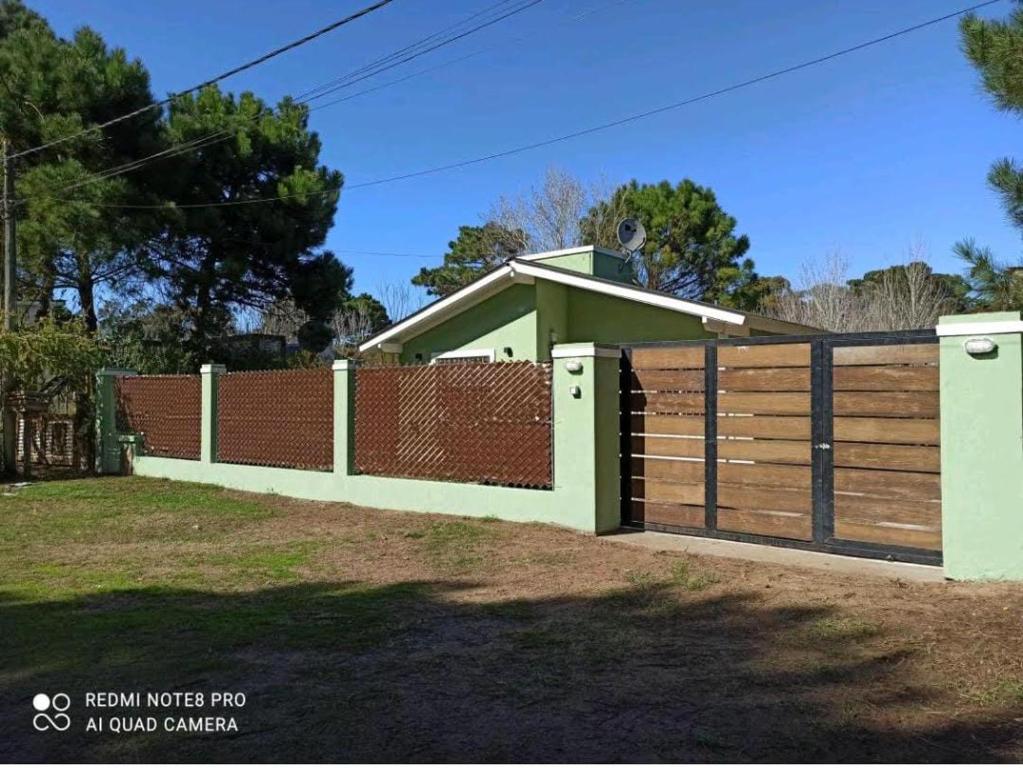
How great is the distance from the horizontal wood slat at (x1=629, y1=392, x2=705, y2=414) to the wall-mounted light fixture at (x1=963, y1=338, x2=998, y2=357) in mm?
2489

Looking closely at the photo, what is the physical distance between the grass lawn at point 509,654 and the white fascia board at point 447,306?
6498 millimetres

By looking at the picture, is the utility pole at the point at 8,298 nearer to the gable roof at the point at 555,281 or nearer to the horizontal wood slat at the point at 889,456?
the gable roof at the point at 555,281

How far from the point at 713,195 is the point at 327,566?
29.1 m

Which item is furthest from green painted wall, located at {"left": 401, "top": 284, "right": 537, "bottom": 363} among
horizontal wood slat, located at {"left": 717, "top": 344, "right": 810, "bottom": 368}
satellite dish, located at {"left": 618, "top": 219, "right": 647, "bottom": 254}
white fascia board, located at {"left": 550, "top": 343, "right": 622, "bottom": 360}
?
horizontal wood slat, located at {"left": 717, "top": 344, "right": 810, "bottom": 368}

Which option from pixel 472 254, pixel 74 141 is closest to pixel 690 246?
pixel 472 254

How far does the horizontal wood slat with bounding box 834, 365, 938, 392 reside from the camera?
6.39 meters

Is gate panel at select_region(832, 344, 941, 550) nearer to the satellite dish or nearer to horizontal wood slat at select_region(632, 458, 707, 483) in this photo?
horizontal wood slat at select_region(632, 458, 707, 483)

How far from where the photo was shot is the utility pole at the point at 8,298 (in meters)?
14.6

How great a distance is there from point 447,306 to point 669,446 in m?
7.06

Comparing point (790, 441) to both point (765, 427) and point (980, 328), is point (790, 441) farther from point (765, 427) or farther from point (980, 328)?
point (980, 328)

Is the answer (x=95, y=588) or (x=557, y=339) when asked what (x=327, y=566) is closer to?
(x=95, y=588)

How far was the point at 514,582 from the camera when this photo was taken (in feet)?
21.2

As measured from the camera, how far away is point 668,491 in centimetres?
809

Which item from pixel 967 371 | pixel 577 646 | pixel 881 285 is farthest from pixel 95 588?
pixel 881 285
